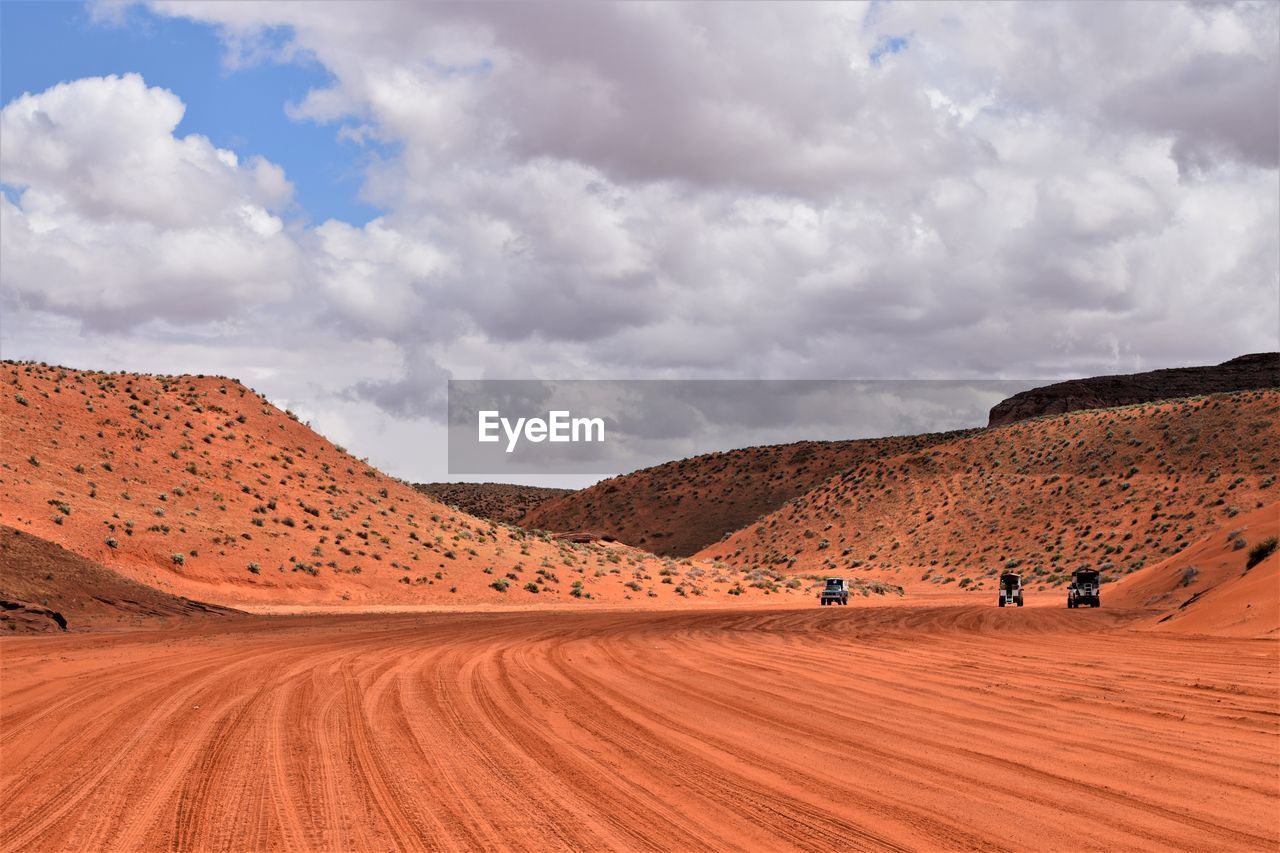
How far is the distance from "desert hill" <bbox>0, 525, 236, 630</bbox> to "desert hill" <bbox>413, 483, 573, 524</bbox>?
4235 inches

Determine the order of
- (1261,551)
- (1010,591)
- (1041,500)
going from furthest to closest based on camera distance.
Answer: (1041,500) → (1010,591) → (1261,551)

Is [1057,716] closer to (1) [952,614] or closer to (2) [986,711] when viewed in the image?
(2) [986,711]

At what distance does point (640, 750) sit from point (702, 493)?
121 metres

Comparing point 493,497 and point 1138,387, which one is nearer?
point 1138,387

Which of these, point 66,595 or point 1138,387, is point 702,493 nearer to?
point 1138,387

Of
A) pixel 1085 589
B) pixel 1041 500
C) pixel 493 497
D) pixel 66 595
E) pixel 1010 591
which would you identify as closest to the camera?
pixel 66 595

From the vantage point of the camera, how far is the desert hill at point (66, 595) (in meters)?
29.2

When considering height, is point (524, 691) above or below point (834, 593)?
above

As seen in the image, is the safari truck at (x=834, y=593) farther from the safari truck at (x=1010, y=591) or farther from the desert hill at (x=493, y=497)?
the desert hill at (x=493, y=497)

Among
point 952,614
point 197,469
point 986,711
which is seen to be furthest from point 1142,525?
point 986,711

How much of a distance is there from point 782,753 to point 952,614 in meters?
31.6

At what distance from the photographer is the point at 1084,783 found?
9.27 m

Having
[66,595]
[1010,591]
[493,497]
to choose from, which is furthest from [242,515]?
[493,497]

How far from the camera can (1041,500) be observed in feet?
289
